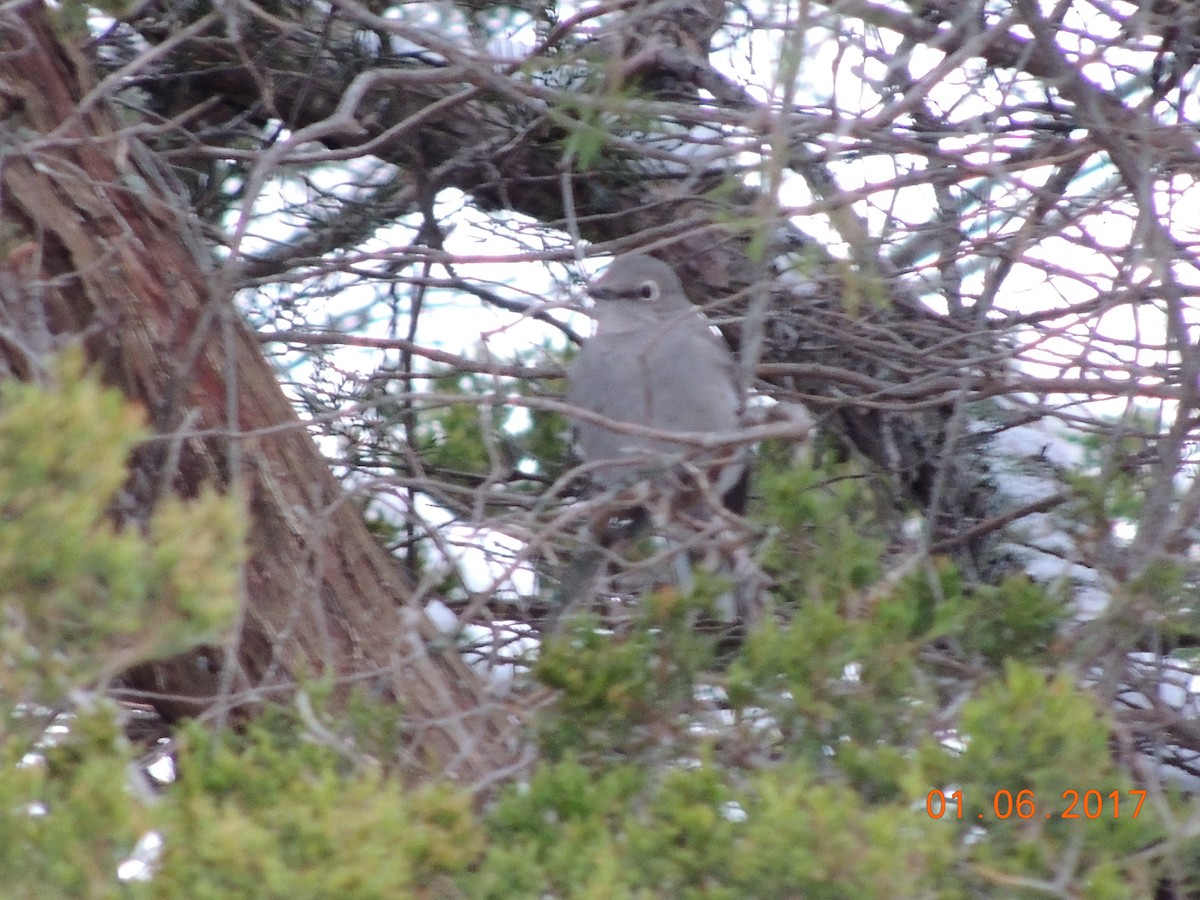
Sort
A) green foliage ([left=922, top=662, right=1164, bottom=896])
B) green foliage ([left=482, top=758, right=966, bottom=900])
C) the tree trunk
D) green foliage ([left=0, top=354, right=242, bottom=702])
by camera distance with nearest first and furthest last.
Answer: green foliage ([left=0, top=354, right=242, bottom=702])
green foliage ([left=482, top=758, right=966, bottom=900])
green foliage ([left=922, top=662, right=1164, bottom=896])
the tree trunk

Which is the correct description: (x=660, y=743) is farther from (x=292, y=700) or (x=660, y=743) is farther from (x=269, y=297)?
(x=269, y=297)

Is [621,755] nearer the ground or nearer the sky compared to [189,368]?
nearer the ground

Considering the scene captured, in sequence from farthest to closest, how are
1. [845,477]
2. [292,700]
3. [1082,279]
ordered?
[845,477]
[1082,279]
[292,700]

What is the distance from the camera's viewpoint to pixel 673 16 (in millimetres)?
3811

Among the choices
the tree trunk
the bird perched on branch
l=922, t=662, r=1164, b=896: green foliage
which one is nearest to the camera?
l=922, t=662, r=1164, b=896: green foliage

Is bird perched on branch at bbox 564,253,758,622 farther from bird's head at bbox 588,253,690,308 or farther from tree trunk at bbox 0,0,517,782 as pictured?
tree trunk at bbox 0,0,517,782

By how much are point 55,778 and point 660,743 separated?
92cm

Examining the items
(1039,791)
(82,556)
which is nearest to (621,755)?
(1039,791)

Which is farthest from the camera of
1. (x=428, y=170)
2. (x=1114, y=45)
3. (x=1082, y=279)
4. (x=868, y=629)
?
(x=428, y=170)

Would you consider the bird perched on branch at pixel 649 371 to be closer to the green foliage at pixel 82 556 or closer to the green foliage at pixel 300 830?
the green foliage at pixel 300 830

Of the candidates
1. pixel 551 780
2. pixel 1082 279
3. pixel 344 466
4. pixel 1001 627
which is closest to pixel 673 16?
pixel 1082 279

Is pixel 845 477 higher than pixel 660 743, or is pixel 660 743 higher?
pixel 845 477
